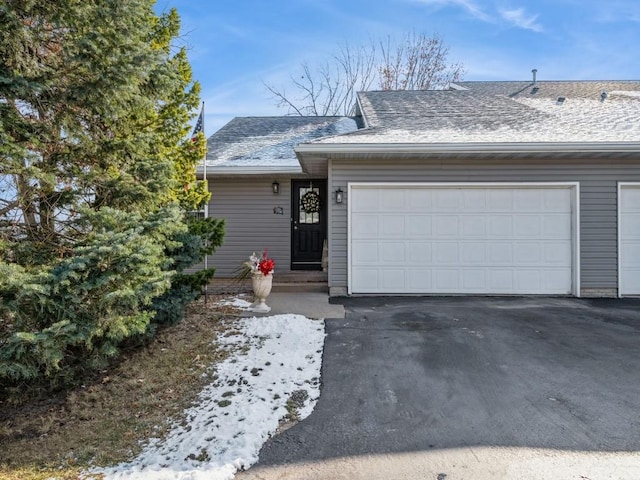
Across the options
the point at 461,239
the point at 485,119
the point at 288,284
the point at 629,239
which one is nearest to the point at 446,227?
the point at 461,239

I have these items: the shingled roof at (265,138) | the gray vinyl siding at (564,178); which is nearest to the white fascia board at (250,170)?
the shingled roof at (265,138)

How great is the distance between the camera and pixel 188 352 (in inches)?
182

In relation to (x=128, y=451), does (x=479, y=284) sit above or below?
above

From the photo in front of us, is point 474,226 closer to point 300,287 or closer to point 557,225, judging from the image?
point 557,225

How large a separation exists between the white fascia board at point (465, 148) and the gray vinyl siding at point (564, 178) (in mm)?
498

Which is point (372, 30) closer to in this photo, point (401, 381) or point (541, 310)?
point (541, 310)

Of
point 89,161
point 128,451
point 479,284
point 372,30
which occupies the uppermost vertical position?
point 372,30

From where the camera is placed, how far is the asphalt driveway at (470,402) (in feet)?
8.69

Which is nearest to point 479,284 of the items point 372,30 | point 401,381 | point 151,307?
point 401,381

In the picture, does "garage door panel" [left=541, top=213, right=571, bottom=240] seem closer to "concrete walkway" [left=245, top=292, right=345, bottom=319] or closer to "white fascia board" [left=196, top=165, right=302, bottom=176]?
"concrete walkway" [left=245, top=292, right=345, bottom=319]

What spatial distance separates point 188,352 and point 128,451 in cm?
169

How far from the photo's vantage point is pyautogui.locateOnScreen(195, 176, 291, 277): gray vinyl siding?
939 cm

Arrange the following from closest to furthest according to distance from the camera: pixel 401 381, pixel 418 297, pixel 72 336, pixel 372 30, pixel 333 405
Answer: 1. pixel 72 336
2. pixel 333 405
3. pixel 401 381
4. pixel 418 297
5. pixel 372 30

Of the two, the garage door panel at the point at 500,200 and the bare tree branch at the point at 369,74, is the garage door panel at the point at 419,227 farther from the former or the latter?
the bare tree branch at the point at 369,74
